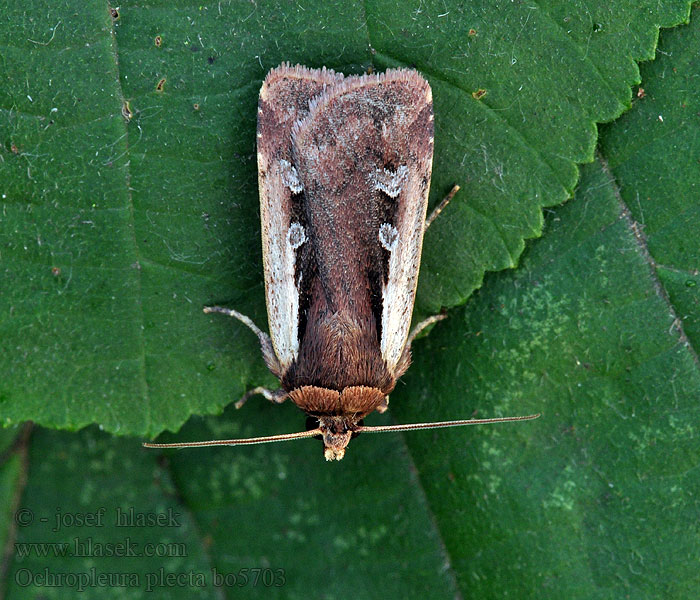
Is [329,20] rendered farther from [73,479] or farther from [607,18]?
[73,479]

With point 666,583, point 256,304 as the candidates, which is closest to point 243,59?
point 256,304

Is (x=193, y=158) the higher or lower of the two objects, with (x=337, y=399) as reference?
higher

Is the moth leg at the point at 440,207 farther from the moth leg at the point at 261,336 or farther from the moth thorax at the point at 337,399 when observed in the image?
the moth leg at the point at 261,336

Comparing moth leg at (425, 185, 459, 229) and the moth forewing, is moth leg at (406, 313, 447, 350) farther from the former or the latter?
the moth forewing

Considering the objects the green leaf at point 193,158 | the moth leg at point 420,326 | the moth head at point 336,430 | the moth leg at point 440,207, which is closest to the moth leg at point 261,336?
the green leaf at point 193,158

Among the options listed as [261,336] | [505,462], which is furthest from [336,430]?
[505,462]

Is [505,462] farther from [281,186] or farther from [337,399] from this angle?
[281,186]

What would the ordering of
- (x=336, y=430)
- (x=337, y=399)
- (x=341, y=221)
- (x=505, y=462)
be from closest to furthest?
(x=341, y=221), (x=337, y=399), (x=336, y=430), (x=505, y=462)
